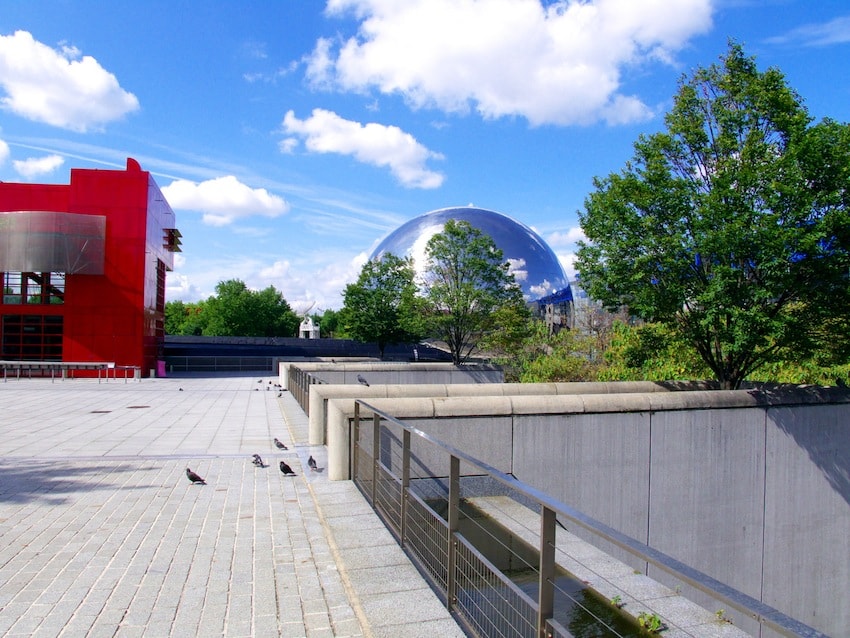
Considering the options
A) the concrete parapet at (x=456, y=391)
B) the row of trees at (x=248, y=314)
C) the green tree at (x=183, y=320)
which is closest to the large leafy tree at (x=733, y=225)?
the concrete parapet at (x=456, y=391)

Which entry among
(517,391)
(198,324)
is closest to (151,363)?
(517,391)

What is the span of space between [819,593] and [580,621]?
399 inches

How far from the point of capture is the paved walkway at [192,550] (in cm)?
377

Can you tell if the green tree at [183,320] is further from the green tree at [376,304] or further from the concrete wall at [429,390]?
the concrete wall at [429,390]

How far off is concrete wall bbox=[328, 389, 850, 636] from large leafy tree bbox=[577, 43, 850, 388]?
167cm

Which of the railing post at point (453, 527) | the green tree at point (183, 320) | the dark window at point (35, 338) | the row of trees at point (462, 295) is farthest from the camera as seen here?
the green tree at point (183, 320)

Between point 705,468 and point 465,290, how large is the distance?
15.3m

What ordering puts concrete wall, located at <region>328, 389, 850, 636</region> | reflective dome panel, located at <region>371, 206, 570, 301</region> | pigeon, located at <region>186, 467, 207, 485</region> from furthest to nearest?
reflective dome panel, located at <region>371, 206, 570, 301</region>
concrete wall, located at <region>328, 389, 850, 636</region>
pigeon, located at <region>186, 467, 207, 485</region>

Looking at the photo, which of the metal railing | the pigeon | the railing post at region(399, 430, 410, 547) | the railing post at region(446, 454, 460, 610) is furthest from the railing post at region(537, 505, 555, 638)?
the pigeon

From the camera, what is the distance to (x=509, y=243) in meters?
50.2

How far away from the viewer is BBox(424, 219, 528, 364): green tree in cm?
2453

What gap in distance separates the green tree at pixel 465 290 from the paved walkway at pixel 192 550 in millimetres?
15000

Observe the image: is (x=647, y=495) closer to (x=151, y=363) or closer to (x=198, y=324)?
(x=151, y=363)

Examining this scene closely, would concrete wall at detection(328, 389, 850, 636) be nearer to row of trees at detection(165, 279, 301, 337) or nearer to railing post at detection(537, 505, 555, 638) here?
railing post at detection(537, 505, 555, 638)
